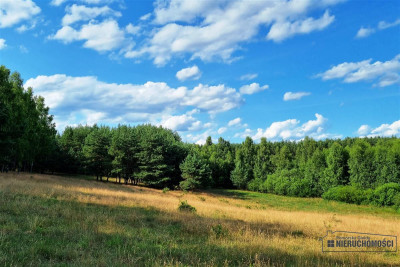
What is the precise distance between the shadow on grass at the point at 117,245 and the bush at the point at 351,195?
5740 cm

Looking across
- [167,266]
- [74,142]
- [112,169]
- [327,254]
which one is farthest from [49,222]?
[74,142]

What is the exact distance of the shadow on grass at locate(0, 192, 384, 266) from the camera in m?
5.68

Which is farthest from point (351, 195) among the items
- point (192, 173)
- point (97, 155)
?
point (97, 155)

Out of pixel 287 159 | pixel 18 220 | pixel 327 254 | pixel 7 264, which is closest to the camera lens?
pixel 7 264

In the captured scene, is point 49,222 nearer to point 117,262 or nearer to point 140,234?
point 140,234

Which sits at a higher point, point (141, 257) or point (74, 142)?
point (74, 142)

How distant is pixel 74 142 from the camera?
71.0m

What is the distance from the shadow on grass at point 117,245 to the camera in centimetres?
568

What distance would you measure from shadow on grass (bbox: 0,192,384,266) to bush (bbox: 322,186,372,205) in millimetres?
57399

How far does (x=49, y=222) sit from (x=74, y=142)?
69.1 metres

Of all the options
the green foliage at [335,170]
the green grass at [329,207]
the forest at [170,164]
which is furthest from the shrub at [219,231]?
the green foliage at [335,170]

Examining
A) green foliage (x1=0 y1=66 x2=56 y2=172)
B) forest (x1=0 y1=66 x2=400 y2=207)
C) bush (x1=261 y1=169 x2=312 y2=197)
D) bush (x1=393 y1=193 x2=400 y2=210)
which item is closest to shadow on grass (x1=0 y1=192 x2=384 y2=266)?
green foliage (x1=0 y1=66 x2=56 y2=172)

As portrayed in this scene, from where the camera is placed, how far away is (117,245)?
6.93 m

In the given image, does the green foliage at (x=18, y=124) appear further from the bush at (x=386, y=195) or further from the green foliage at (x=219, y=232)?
the bush at (x=386, y=195)
